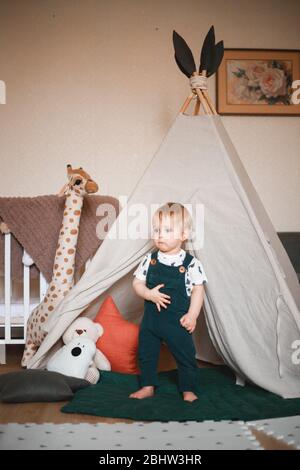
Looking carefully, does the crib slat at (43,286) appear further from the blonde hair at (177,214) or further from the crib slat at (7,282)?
the blonde hair at (177,214)

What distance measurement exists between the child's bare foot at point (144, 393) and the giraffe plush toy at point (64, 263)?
2.07 ft

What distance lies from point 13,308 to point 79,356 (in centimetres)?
73

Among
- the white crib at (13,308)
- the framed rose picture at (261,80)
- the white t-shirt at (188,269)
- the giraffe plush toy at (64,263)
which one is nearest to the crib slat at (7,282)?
the white crib at (13,308)

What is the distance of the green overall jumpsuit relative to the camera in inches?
76.5

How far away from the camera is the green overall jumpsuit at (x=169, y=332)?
194 cm

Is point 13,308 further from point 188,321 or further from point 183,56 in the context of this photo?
point 183,56

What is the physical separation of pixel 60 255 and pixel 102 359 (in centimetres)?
55

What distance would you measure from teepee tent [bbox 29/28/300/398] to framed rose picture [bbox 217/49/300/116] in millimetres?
1022

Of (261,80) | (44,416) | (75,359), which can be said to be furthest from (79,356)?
(261,80)

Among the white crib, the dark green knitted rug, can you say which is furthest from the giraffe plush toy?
the dark green knitted rug

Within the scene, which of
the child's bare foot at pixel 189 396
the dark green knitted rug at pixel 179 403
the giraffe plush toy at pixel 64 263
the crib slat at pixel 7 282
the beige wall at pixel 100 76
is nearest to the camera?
the dark green knitted rug at pixel 179 403

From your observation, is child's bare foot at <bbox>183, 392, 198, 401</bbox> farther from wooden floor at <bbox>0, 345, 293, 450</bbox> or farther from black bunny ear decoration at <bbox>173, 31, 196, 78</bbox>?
black bunny ear decoration at <bbox>173, 31, 196, 78</bbox>

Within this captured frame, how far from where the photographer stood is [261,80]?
3.54 metres

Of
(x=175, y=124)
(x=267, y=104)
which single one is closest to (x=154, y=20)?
(x=267, y=104)
